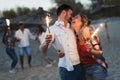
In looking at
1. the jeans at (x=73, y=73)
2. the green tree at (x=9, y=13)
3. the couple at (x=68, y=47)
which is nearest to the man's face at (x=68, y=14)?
the couple at (x=68, y=47)

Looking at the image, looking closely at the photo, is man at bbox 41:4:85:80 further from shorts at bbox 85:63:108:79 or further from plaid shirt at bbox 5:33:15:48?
plaid shirt at bbox 5:33:15:48

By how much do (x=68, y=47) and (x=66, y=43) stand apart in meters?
0.06

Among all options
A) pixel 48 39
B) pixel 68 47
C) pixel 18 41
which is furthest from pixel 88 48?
pixel 18 41

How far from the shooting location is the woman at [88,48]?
20.4 ft

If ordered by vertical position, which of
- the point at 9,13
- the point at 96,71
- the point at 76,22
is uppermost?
the point at 9,13

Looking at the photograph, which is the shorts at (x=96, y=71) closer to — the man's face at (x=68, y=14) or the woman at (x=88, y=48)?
the woman at (x=88, y=48)

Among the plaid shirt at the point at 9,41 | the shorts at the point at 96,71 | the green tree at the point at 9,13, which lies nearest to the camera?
the shorts at the point at 96,71

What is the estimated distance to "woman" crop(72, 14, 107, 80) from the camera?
6.22 m

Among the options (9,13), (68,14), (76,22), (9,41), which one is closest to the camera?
(68,14)

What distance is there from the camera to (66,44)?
20.1 ft

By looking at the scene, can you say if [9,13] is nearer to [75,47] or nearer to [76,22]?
[76,22]

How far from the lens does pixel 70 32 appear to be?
6.19 m

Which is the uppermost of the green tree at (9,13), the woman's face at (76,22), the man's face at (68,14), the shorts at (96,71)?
the green tree at (9,13)

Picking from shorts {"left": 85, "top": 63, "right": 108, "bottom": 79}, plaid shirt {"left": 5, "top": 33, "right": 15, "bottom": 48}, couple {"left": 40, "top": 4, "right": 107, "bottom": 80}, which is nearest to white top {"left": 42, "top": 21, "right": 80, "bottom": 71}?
couple {"left": 40, "top": 4, "right": 107, "bottom": 80}
